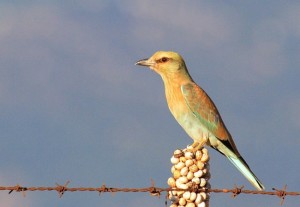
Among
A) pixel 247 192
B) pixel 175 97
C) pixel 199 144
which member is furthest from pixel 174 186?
pixel 175 97

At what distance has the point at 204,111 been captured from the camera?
342 inches

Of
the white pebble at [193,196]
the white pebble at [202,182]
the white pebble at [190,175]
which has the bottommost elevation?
the white pebble at [193,196]

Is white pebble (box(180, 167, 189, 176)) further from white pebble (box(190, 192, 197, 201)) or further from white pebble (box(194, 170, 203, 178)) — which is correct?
white pebble (box(190, 192, 197, 201))

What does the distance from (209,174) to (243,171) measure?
292 cm

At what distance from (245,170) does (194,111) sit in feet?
3.09

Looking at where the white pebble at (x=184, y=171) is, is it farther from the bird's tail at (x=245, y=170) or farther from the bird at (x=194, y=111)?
the bird's tail at (x=245, y=170)

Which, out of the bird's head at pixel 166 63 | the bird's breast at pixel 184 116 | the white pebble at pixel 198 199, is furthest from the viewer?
the bird's head at pixel 166 63

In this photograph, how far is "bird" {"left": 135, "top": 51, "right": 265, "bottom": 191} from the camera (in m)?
8.60

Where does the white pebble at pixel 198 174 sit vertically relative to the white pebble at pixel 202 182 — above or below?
above

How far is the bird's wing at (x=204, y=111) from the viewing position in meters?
8.62

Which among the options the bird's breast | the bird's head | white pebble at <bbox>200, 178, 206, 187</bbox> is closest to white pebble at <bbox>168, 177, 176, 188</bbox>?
white pebble at <bbox>200, 178, 206, 187</bbox>

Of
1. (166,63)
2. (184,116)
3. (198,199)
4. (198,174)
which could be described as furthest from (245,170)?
(198,199)

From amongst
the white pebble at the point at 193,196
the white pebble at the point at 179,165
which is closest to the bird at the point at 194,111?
the white pebble at the point at 179,165

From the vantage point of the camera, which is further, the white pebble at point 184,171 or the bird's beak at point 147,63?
the bird's beak at point 147,63
